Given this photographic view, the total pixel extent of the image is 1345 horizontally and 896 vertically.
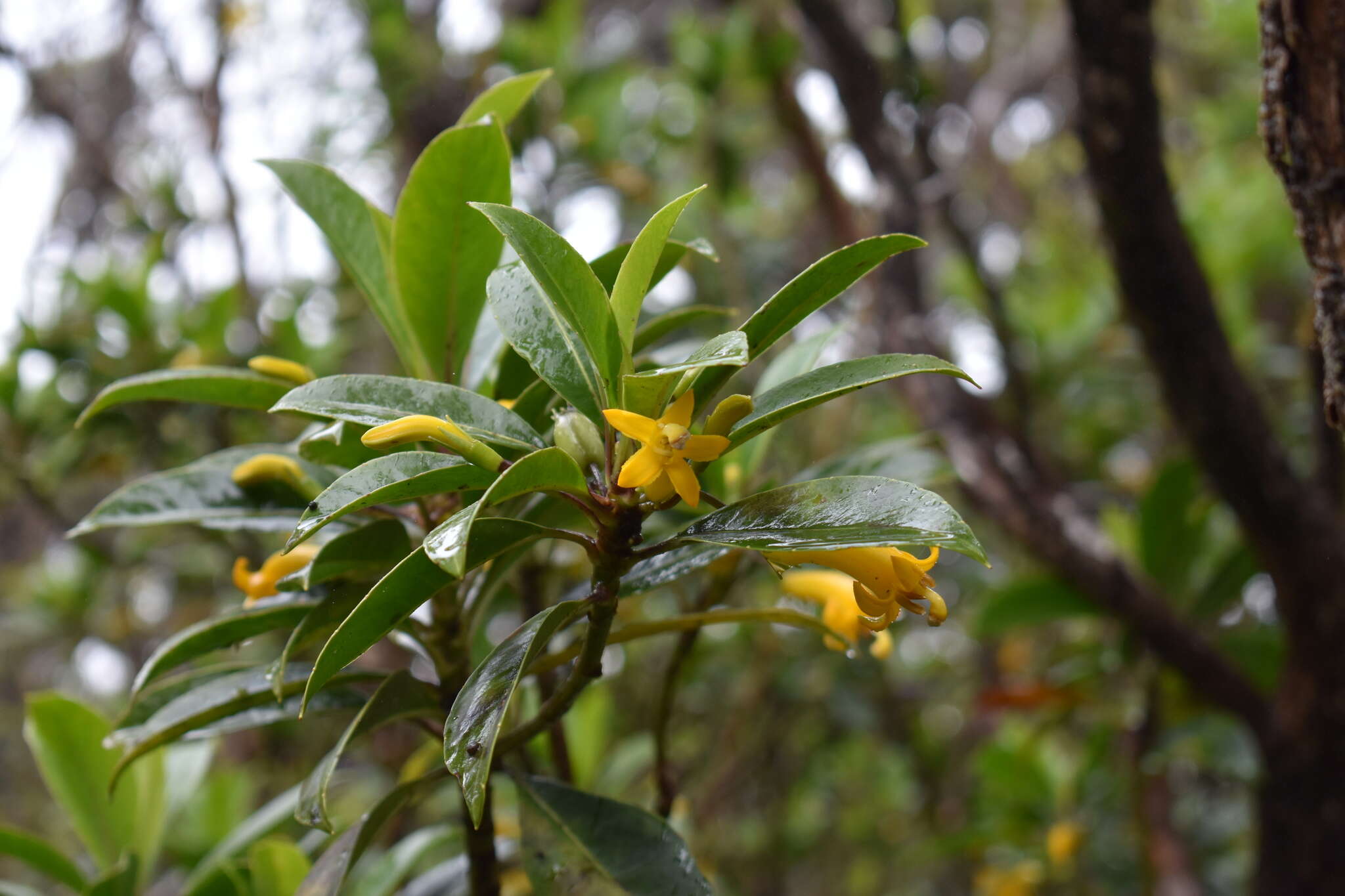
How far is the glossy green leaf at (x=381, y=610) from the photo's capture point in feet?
1.85

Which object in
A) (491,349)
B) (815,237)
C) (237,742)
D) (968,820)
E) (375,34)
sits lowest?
(968,820)

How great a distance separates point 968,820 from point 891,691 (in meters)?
0.44

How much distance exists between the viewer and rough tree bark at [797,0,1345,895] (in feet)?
3.95

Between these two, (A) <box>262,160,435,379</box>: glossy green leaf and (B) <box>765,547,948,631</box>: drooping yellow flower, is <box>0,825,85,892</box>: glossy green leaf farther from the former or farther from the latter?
(B) <box>765,547,948,631</box>: drooping yellow flower

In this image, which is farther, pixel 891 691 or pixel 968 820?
pixel 891 691

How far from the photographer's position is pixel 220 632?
78cm

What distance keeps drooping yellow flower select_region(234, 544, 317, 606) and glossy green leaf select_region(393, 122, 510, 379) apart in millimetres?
191

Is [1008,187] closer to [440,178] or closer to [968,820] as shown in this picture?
[968,820]

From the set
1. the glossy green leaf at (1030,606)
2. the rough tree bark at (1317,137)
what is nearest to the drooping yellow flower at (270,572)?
the rough tree bark at (1317,137)

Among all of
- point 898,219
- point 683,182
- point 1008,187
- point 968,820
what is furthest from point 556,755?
point 1008,187

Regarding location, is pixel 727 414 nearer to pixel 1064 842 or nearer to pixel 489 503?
pixel 489 503

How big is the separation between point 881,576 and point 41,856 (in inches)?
36.9

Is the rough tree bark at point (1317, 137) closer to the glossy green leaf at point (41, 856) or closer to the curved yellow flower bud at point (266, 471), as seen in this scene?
the curved yellow flower bud at point (266, 471)

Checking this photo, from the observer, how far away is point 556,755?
0.98 m
